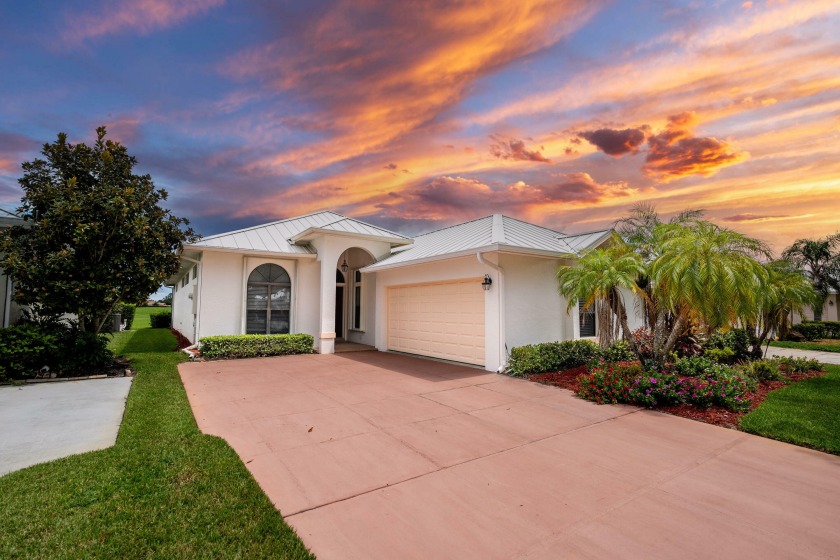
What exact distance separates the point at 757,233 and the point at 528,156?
552cm

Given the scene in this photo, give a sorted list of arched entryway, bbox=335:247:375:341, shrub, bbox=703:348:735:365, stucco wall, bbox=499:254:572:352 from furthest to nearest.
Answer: arched entryway, bbox=335:247:375:341, shrub, bbox=703:348:735:365, stucco wall, bbox=499:254:572:352

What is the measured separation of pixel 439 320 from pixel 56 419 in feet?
27.1

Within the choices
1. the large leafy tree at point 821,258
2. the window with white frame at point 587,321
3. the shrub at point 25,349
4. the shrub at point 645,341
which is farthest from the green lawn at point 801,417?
the large leafy tree at point 821,258

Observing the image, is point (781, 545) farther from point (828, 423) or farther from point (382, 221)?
point (382, 221)

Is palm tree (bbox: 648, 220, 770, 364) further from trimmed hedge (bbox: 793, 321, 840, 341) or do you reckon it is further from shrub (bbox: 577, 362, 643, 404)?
trimmed hedge (bbox: 793, 321, 840, 341)

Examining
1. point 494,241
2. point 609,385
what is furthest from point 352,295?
point 609,385

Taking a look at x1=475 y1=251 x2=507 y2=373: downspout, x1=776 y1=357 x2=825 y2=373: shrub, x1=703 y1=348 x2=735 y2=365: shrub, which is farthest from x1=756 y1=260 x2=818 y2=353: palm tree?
x1=475 y1=251 x2=507 y2=373: downspout

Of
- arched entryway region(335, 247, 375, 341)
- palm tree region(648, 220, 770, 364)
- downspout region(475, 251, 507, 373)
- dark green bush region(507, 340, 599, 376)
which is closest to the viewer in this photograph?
palm tree region(648, 220, 770, 364)

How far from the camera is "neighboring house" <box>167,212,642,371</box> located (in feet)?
32.1

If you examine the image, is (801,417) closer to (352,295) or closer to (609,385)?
(609,385)

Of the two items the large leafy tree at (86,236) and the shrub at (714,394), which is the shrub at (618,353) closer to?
the shrub at (714,394)

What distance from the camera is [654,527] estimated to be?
3047 millimetres

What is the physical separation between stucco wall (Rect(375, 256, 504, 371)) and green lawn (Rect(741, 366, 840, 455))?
4.84 metres

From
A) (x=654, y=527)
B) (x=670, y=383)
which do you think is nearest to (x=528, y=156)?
(x=670, y=383)
